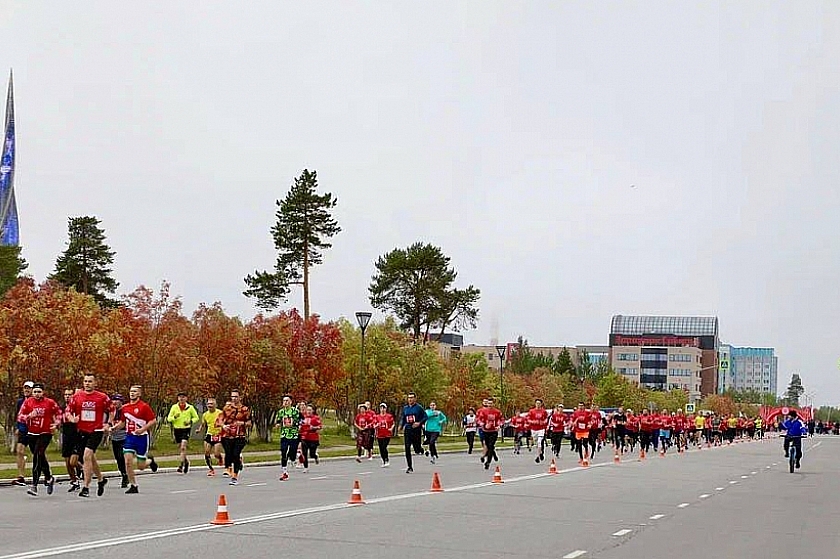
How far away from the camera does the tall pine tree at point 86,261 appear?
82.7 metres

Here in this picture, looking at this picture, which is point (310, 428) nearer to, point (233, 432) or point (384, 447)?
point (384, 447)

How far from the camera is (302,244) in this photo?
6944 centimetres

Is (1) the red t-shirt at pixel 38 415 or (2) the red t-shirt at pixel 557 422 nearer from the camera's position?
(1) the red t-shirt at pixel 38 415

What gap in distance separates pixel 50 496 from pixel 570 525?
Result: 8.88 m

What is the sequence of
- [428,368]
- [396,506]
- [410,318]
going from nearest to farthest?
[396,506], [428,368], [410,318]

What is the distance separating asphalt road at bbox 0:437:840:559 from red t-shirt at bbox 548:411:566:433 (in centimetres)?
1053

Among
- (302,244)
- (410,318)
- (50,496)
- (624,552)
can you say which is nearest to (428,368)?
(302,244)

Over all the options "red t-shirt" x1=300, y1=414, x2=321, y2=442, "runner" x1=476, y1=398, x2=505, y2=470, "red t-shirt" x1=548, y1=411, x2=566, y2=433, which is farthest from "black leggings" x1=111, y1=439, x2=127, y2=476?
"red t-shirt" x1=548, y1=411, x2=566, y2=433

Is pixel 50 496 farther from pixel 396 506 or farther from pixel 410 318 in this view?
pixel 410 318

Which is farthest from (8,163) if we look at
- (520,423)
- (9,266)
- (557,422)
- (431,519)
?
(431,519)

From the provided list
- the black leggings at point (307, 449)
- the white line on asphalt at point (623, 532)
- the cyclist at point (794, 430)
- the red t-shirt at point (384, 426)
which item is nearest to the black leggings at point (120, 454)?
the black leggings at point (307, 449)

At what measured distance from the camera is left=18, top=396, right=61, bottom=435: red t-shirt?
776 inches

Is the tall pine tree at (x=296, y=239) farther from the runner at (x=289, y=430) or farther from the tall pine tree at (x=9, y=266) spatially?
the runner at (x=289, y=430)

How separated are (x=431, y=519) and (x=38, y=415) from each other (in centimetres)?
740
